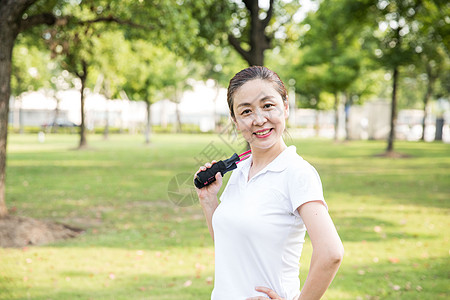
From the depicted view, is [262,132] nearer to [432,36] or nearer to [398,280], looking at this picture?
[398,280]

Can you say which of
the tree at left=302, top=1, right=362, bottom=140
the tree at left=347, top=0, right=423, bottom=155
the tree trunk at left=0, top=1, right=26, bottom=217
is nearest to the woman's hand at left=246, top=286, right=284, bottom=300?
the tree trunk at left=0, top=1, right=26, bottom=217

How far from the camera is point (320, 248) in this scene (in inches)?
68.0

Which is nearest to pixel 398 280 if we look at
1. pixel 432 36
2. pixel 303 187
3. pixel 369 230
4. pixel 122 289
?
pixel 369 230

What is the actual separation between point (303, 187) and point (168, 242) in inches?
263

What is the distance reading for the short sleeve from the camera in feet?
5.84

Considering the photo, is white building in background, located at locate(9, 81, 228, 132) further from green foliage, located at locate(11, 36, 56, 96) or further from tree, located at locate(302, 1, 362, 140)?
tree, located at locate(302, 1, 362, 140)

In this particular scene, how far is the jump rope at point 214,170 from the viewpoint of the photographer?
2.30 meters

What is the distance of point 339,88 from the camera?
114 ft

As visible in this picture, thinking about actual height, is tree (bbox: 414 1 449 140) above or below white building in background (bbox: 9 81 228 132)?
above

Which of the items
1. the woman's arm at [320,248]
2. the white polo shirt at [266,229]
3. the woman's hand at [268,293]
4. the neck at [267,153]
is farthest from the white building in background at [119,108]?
the woman's arm at [320,248]

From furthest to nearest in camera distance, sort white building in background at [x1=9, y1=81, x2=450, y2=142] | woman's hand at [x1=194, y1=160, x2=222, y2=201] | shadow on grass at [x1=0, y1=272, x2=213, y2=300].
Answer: white building in background at [x1=9, y1=81, x2=450, y2=142] → shadow on grass at [x1=0, y1=272, x2=213, y2=300] → woman's hand at [x1=194, y1=160, x2=222, y2=201]

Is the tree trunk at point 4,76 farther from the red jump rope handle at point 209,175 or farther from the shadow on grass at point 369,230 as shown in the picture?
the red jump rope handle at point 209,175

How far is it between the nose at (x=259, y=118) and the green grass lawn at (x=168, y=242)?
582 millimetres

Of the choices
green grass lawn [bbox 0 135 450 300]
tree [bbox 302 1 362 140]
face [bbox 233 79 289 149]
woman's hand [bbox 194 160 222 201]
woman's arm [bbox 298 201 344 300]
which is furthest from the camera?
tree [bbox 302 1 362 140]
